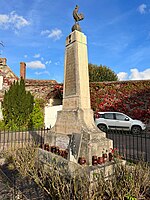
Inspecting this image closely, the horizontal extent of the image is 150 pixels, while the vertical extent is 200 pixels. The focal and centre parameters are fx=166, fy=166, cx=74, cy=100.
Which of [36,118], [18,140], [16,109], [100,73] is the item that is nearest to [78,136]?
[18,140]

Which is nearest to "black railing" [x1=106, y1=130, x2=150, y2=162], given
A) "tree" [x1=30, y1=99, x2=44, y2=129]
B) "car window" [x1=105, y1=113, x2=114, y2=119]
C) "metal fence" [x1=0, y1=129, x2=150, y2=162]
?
"metal fence" [x1=0, y1=129, x2=150, y2=162]

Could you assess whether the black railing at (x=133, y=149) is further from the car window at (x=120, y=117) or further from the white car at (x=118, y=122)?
the car window at (x=120, y=117)

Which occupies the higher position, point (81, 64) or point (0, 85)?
point (0, 85)

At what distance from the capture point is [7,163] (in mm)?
4867

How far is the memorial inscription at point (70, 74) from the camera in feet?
14.8

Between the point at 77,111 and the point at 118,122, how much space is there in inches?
329

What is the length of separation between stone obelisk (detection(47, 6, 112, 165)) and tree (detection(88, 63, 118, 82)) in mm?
20221

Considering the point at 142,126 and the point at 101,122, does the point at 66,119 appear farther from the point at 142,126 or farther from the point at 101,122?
the point at 142,126

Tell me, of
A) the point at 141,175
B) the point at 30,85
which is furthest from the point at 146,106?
the point at 141,175

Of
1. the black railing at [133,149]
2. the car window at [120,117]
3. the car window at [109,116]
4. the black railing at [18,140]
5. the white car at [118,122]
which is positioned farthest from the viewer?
the car window at [109,116]

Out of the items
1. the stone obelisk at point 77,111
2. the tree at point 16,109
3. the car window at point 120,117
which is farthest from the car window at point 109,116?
the stone obelisk at point 77,111

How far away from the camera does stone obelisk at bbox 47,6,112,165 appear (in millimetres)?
3682

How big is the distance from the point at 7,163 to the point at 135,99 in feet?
37.8

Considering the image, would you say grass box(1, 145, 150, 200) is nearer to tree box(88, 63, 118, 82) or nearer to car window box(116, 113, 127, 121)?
car window box(116, 113, 127, 121)
